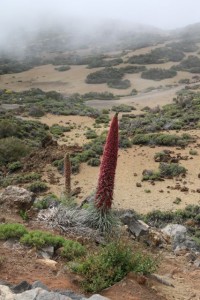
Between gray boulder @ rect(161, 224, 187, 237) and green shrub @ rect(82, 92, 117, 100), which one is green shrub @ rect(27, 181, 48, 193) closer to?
gray boulder @ rect(161, 224, 187, 237)

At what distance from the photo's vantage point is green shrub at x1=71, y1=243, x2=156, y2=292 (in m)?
5.68

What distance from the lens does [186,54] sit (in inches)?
2827

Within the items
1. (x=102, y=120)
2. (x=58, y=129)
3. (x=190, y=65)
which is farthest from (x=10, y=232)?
(x=190, y=65)

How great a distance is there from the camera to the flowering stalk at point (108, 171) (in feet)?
23.4

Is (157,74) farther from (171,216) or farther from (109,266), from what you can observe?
(109,266)

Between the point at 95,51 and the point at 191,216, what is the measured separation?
74.4 metres

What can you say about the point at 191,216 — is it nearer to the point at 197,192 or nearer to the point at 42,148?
the point at 197,192

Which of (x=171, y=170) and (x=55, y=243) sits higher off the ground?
(x=55, y=243)

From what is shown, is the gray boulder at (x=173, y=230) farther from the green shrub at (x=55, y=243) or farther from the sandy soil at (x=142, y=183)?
the green shrub at (x=55, y=243)

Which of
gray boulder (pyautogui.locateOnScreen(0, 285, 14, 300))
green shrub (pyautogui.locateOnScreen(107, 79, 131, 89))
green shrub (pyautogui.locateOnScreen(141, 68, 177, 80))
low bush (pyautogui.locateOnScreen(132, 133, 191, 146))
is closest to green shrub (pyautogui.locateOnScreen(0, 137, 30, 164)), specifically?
low bush (pyautogui.locateOnScreen(132, 133, 191, 146))

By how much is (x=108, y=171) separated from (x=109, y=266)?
1.95 meters

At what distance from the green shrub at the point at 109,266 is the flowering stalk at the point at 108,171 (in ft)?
4.92

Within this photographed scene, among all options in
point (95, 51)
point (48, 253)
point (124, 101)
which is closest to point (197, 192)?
point (48, 253)

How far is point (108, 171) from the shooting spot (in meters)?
7.42
